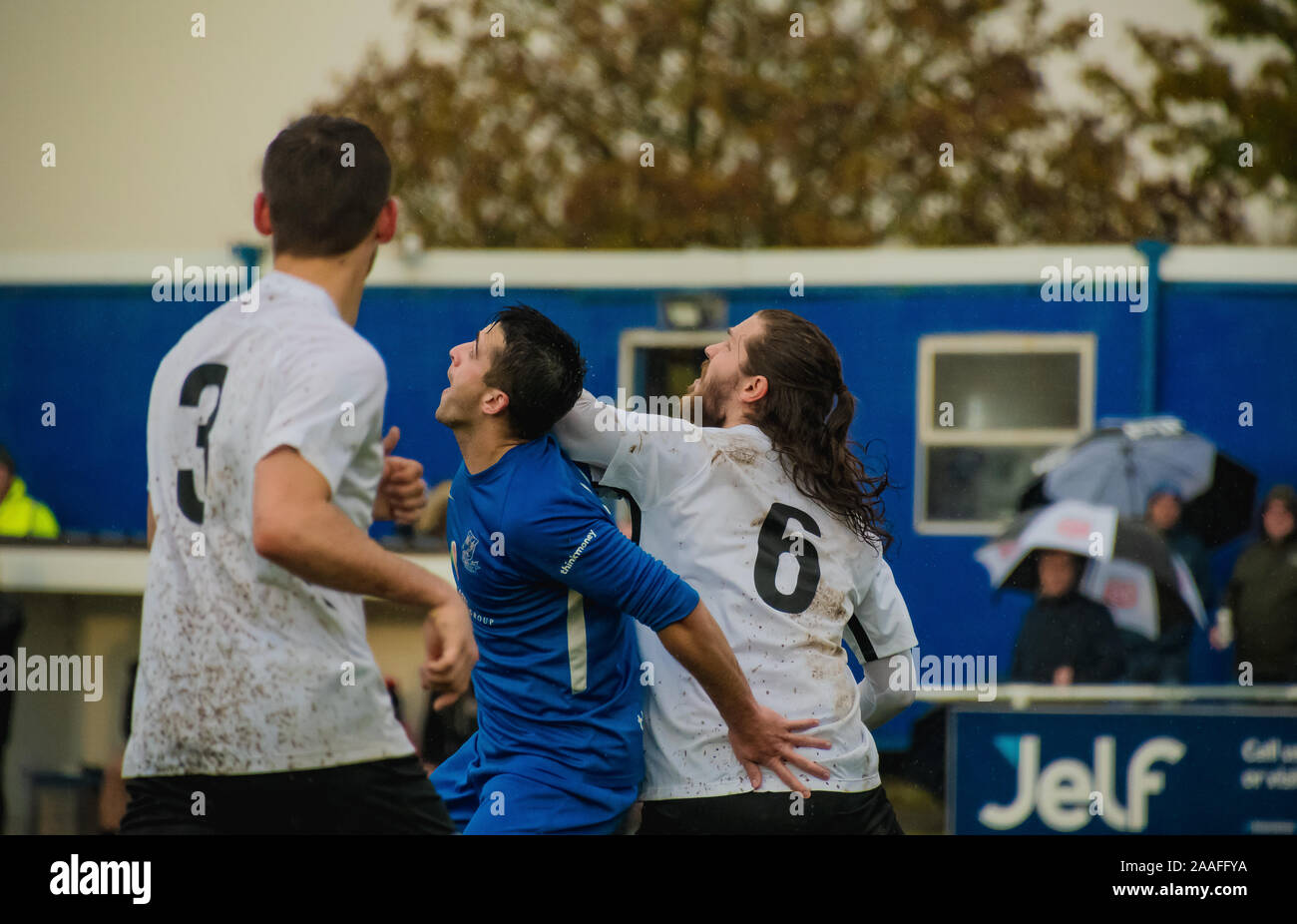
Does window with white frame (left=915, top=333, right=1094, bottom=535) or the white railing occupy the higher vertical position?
window with white frame (left=915, top=333, right=1094, bottom=535)

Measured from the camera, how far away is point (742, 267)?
18.0 ft

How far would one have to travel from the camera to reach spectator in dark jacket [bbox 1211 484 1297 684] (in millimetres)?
5039

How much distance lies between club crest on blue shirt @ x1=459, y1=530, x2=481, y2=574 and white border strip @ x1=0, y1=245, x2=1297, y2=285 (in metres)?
3.20

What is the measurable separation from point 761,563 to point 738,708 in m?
0.29

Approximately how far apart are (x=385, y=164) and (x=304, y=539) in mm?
741

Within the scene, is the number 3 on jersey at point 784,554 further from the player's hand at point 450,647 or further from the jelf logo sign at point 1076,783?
the jelf logo sign at point 1076,783

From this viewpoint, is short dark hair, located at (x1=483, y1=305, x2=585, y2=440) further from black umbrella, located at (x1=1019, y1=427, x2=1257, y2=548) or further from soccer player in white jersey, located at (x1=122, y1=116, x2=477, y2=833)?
black umbrella, located at (x1=1019, y1=427, x2=1257, y2=548)

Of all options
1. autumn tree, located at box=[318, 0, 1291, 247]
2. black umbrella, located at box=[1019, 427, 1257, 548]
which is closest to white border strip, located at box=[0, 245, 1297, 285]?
black umbrella, located at box=[1019, 427, 1257, 548]

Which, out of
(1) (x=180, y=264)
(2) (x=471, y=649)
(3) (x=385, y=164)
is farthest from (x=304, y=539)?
(1) (x=180, y=264)

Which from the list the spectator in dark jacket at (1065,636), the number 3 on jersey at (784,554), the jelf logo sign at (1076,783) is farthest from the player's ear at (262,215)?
the spectator in dark jacket at (1065,636)

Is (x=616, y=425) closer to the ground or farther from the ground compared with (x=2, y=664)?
farther from the ground
